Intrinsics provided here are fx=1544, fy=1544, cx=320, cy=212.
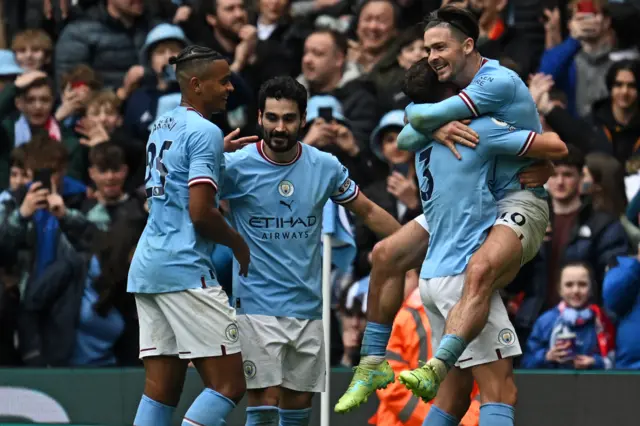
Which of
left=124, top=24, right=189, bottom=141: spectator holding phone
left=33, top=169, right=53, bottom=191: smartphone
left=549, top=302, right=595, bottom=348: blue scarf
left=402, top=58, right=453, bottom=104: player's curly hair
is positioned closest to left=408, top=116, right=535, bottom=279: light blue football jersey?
left=402, top=58, right=453, bottom=104: player's curly hair

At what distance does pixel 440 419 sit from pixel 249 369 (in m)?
1.12

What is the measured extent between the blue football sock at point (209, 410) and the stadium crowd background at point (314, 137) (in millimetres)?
1601

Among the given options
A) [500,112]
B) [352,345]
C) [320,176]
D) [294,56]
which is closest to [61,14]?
[294,56]

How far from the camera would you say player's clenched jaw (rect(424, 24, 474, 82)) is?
26.7ft

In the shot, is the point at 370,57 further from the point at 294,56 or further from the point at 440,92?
the point at 440,92

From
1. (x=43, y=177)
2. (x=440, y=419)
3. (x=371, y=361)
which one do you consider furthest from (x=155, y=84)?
(x=440, y=419)

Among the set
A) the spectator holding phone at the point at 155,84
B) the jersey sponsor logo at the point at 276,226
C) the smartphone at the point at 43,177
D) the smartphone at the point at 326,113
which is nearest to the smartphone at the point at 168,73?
the spectator holding phone at the point at 155,84

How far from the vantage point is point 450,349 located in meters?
7.72

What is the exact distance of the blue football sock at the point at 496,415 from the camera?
7.94 metres

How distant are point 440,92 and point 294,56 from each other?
5.02 meters

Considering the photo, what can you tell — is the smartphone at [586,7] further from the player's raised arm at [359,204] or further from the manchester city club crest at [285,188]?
the manchester city club crest at [285,188]

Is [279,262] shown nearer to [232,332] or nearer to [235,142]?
[232,332]

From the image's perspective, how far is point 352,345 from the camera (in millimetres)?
11266

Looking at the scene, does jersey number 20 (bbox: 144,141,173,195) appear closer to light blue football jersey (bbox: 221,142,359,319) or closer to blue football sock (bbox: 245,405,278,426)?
light blue football jersey (bbox: 221,142,359,319)
